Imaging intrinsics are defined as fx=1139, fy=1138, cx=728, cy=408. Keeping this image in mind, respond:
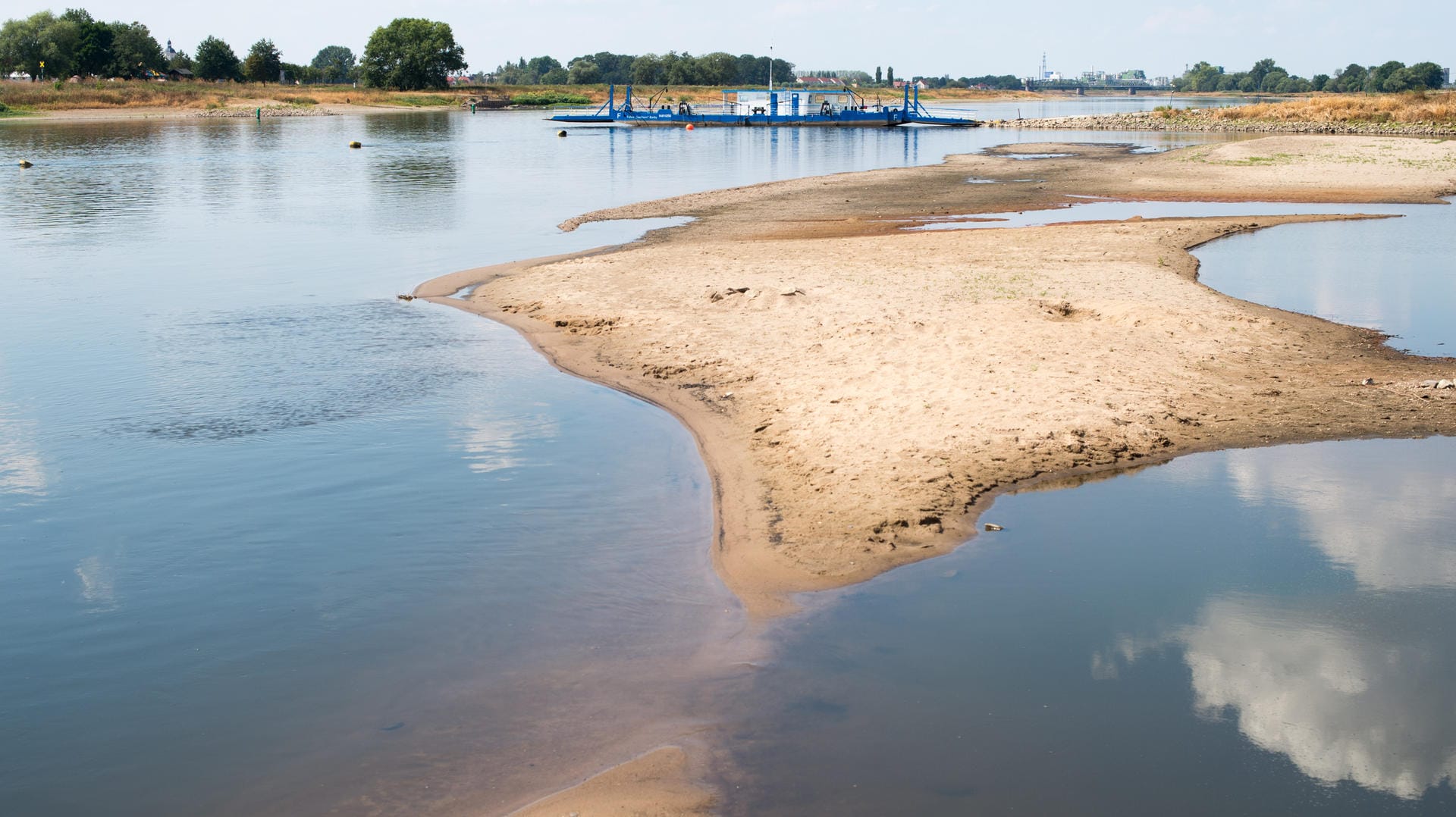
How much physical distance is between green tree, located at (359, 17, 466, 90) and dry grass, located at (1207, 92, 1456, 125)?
325ft

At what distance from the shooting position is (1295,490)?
10688mm

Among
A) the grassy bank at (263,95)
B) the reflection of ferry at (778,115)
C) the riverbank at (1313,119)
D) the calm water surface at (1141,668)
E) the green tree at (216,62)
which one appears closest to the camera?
the calm water surface at (1141,668)

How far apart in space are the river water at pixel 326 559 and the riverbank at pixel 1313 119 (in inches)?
2848

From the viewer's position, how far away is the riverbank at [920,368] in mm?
10375

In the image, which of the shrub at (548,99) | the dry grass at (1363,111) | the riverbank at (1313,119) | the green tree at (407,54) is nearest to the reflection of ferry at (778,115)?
the riverbank at (1313,119)

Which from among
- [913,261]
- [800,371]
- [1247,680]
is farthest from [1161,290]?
[1247,680]

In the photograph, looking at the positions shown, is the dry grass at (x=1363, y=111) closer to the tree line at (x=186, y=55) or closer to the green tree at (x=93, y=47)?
the tree line at (x=186, y=55)

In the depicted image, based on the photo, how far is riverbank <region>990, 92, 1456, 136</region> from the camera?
7619cm

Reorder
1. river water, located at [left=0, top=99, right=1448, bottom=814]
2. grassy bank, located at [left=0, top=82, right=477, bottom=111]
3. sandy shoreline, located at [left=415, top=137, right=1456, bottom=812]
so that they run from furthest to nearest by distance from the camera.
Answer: grassy bank, located at [left=0, top=82, right=477, bottom=111]
sandy shoreline, located at [left=415, top=137, right=1456, bottom=812]
river water, located at [left=0, top=99, right=1448, bottom=814]

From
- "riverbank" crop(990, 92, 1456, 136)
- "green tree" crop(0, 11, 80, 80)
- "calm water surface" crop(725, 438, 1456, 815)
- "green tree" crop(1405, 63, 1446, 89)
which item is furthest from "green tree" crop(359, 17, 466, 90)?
"calm water surface" crop(725, 438, 1456, 815)

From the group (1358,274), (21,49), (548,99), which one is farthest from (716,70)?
(1358,274)

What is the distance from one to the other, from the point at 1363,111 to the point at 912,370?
87.5m

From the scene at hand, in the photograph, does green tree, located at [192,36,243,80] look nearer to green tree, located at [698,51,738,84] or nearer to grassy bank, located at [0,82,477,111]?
grassy bank, located at [0,82,477,111]

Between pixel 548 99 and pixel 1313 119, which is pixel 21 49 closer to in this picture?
pixel 548 99
